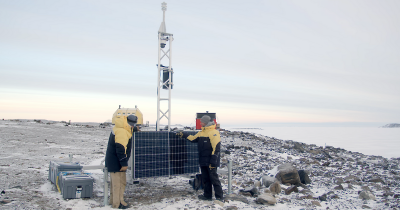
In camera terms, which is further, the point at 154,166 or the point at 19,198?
the point at 154,166

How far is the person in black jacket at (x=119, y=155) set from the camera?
5547mm

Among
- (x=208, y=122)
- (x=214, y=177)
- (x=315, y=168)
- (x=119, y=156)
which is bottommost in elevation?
(x=315, y=168)

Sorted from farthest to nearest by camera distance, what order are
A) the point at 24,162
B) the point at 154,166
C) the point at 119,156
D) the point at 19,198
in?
the point at 24,162
the point at 154,166
the point at 19,198
the point at 119,156

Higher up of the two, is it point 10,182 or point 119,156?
point 119,156

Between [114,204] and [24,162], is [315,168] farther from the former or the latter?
[24,162]

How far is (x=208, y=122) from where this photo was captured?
257 inches

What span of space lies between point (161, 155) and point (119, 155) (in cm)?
171

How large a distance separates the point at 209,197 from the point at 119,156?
2506 mm

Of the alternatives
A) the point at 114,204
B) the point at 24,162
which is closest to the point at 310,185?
the point at 114,204

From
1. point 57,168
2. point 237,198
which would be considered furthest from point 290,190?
point 57,168

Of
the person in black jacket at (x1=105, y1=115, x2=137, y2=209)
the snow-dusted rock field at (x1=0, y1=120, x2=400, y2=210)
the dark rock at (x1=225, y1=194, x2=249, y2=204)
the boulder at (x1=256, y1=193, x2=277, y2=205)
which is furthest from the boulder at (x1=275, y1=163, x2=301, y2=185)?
the person in black jacket at (x1=105, y1=115, x2=137, y2=209)

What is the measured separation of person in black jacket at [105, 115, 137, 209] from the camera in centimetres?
555

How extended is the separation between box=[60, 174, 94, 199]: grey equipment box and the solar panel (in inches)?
43.8

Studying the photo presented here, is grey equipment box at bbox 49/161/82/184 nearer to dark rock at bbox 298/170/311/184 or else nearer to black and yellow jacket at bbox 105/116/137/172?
black and yellow jacket at bbox 105/116/137/172
